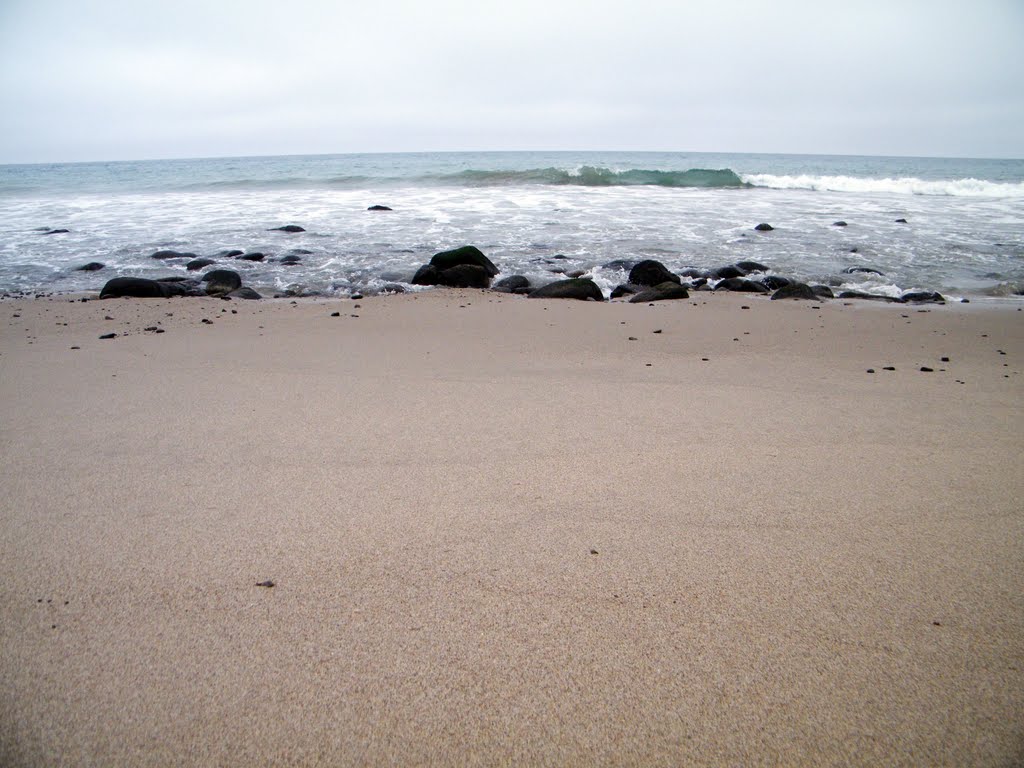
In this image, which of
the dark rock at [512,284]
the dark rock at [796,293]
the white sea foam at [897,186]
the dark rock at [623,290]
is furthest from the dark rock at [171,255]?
the white sea foam at [897,186]

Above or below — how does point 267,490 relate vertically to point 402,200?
below

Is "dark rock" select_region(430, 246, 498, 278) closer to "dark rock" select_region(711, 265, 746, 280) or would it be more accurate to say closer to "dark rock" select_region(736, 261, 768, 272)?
"dark rock" select_region(711, 265, 746, 280)

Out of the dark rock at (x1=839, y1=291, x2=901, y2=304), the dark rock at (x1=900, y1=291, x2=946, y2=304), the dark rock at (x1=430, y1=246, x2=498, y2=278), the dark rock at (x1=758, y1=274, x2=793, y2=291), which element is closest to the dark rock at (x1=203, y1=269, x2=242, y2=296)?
the dark rock at (x1=430, y1=246, x2=498, y2=278)

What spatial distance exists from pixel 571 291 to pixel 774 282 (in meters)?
3.29

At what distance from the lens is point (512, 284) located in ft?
27.9

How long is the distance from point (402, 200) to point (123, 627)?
23.2 metres

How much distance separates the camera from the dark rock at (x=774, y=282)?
28.6ft

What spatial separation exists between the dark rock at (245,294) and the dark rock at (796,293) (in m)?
6.30

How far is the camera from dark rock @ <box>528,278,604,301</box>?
24.6 ft

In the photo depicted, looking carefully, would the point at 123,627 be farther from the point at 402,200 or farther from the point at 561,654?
the point at 402,200

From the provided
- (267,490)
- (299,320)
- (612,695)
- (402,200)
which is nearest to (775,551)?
(612,695)

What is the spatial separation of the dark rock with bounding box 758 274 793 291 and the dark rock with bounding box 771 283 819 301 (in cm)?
88

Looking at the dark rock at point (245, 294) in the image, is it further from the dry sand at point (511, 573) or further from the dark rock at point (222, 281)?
the dry sand at point (511, 573)

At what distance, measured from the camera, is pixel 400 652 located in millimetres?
1489
